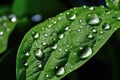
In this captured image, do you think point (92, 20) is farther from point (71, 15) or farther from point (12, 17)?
point (12, 17)

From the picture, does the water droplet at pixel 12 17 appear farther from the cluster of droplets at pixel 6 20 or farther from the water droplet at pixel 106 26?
the water droplet at pixel 106 26

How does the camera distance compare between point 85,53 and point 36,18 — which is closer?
point 85,53

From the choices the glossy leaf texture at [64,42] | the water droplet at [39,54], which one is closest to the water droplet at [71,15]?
the glossy leaf texture at [64,42]

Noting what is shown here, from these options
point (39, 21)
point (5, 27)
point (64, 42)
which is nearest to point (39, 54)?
point (64, 42)

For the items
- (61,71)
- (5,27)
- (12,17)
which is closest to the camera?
(61,71)

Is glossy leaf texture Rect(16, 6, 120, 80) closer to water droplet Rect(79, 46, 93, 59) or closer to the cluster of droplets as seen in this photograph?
water droplet Rect(79, 46, 93, 59)
